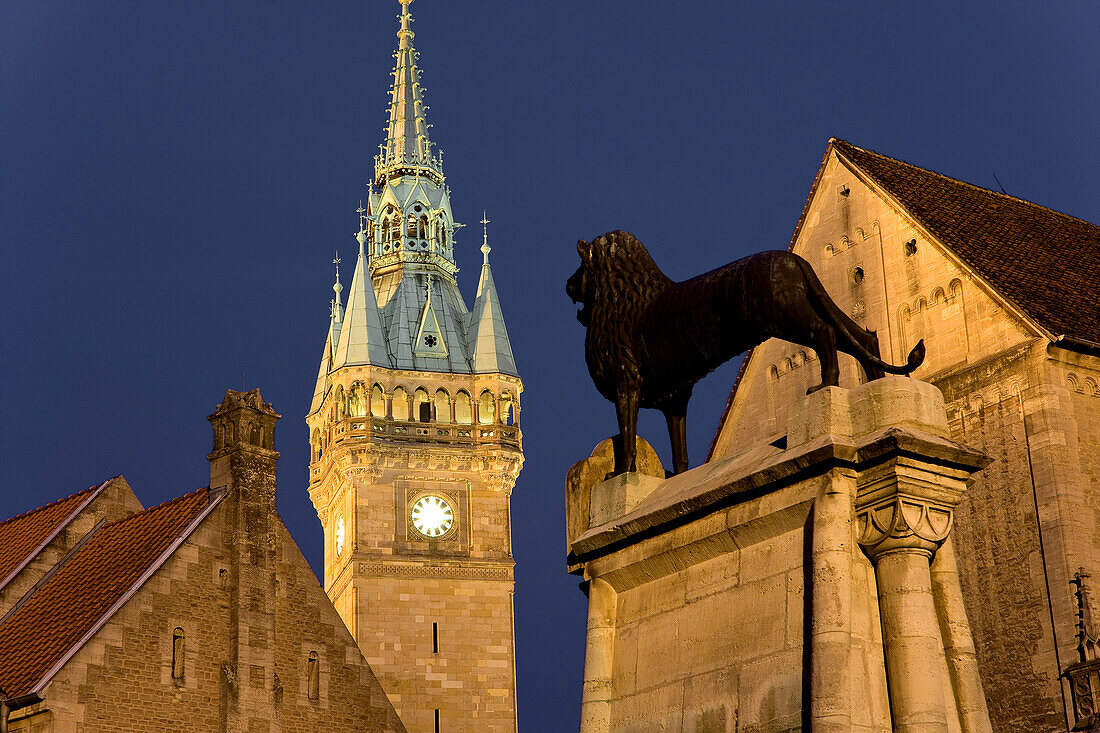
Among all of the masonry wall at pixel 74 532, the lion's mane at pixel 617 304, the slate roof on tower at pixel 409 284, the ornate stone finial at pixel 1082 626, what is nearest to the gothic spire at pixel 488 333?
the slate roof on tower at pixel 409 284

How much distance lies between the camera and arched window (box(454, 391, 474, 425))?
80.2 metres

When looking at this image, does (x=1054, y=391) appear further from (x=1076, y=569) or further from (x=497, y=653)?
(x=497, y=653)

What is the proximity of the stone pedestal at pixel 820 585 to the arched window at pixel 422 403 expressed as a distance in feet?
224

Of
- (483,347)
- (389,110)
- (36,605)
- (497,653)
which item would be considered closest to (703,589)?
(36,605)

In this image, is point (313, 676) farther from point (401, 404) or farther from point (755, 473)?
point (401, 404)

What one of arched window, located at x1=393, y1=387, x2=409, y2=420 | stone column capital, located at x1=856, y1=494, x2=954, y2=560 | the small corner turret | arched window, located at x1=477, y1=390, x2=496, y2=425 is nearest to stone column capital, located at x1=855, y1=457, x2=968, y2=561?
stone column capital, located at x1=856, y1=494, x2=954, y2=560

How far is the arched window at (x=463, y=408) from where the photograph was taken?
80.2m

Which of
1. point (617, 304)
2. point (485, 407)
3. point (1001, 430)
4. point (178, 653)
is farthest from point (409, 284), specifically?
point (617, 304)

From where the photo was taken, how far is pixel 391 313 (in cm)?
8450

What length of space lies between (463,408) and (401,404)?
9.94 feet

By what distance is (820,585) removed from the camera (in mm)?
10961

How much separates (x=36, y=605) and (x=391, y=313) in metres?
52.2

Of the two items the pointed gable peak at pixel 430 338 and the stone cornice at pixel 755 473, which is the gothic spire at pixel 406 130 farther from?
the stone cornice at pixel 755 473

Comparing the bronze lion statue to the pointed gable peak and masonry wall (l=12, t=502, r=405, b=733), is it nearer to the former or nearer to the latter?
masonry wall (l=12, t=502, r=405, b=733)
